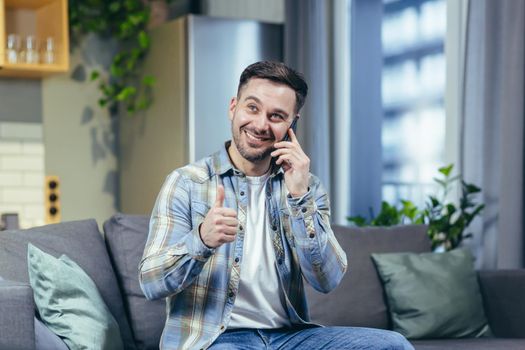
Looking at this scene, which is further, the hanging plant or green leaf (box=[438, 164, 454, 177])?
the hanging plant

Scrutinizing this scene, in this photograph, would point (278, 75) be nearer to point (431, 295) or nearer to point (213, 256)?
point (213, 256)

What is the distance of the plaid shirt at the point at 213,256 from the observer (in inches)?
87.0

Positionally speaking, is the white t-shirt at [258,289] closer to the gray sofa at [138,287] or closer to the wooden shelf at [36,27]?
the gray sofa at [138,287]

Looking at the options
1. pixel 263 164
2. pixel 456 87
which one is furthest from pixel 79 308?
pixel 456 87

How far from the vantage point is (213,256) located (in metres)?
2.36

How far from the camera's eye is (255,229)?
243 cm

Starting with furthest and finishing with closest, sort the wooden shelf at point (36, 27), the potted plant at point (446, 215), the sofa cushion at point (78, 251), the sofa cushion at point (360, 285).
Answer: the wooden shelf at point (36, 27)
the potted plant at point (446, 215)
the sofa cushion at point (360, 285)
the sofa cushion at point (78, 251)

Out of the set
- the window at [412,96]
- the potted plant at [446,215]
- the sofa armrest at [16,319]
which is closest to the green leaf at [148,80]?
the window at [412,96]

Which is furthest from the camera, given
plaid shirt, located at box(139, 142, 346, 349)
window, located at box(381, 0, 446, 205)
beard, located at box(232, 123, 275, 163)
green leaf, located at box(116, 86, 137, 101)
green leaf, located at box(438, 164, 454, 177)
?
green leaf, located at box(116, 86, 137, 101)

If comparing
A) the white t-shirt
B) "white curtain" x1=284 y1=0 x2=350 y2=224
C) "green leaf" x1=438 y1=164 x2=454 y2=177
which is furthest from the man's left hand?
"white curtain" x1=284 y1=0 x2=350 y2=224

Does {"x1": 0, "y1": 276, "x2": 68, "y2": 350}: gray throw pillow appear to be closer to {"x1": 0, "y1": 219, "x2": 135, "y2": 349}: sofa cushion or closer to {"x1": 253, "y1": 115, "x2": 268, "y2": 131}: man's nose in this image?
{"x1": 0, "y1": 219, "x2": 135, "y2": 349}: sofa cushion

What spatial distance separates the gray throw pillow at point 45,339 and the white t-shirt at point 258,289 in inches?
20.8

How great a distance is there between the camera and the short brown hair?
8.10 feet

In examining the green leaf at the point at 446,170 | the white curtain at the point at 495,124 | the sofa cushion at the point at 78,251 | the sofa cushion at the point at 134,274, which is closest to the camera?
the sofa cushion at the point at 78,251
